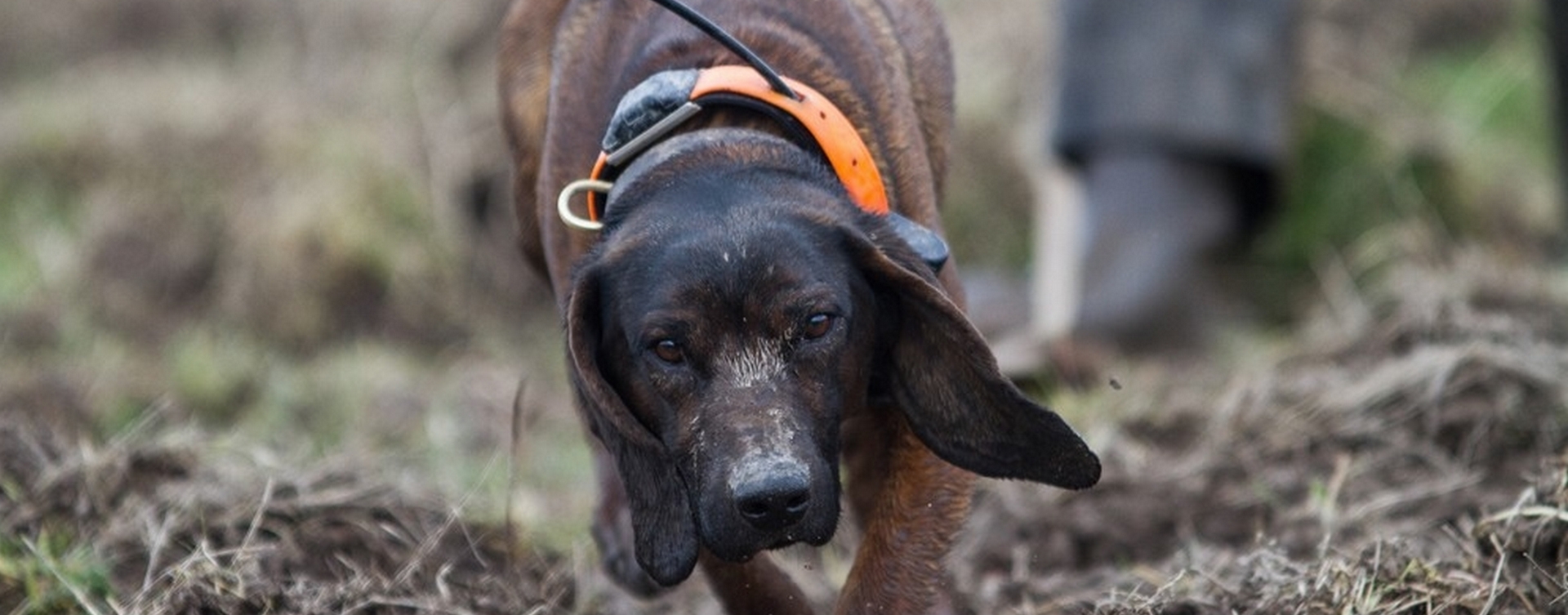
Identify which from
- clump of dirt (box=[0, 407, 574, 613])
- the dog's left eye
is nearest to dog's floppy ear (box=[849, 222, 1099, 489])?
the dog's left eye

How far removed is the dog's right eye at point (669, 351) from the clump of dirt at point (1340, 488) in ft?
3.31

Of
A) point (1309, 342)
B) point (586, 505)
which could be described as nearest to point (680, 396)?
point (586, 505)

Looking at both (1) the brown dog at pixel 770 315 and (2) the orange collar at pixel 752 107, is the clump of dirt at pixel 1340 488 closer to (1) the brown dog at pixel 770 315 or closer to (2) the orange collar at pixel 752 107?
(1) the brown dog at pixel 770 315

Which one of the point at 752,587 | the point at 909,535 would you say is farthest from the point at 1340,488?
the point at 752,587

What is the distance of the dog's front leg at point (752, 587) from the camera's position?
4219mm

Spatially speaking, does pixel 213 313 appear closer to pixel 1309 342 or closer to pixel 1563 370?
pixel 1309 342

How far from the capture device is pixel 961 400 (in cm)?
393

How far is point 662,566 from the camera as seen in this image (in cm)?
388

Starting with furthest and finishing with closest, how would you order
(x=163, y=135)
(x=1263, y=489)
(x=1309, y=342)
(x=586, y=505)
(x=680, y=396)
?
1. (x=163, y=135)
2. (x=1309, y=342)
3. (x=586, y=505)
4. (x=1263, y=489)
5. (x=680, y=396)

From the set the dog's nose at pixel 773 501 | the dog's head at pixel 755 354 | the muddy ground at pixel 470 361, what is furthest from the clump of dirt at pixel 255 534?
the dog's nose at pixel 773 501

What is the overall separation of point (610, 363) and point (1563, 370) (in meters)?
2.90

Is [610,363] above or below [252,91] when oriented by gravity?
above

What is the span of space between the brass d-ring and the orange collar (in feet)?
0.11

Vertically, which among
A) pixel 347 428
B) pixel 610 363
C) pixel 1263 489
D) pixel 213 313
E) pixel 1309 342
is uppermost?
pixel 610 363
